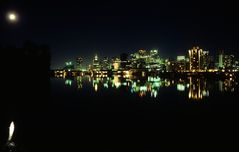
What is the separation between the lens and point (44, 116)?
101 feet

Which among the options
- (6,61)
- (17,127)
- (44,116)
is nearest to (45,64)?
(6,61)

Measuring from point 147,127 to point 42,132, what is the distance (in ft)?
29.0

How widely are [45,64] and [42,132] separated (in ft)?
244

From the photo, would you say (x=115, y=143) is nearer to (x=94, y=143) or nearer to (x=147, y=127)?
(x=94, y=143)

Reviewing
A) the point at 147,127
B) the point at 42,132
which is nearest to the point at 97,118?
the point at 147,127

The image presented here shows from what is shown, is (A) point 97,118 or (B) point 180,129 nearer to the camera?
(B) point 180,129

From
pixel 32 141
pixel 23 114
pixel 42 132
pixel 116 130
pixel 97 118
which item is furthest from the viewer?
pixel 97 118

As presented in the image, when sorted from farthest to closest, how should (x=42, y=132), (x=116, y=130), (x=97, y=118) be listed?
(x=97, y=118) < (x=116, y=130) < (x=42, y=132)

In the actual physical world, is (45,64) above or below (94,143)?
above

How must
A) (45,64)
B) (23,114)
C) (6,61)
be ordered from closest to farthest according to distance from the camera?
(23,114), (6,61), (45,64)

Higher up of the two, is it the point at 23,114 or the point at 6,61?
the point at 6,61

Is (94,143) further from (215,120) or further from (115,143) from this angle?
(215,120)

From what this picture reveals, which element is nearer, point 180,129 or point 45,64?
point 180,129

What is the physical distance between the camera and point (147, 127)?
26.6 metres
